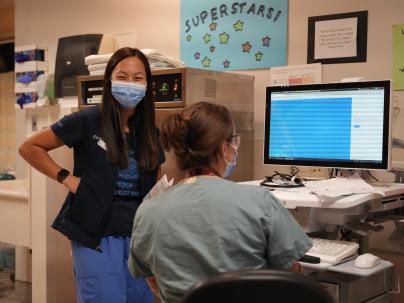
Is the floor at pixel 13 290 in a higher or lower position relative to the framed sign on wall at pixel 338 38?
lower

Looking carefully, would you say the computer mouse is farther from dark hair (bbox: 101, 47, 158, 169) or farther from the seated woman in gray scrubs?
dark hair (bbox: 101, 47, 158, 169)

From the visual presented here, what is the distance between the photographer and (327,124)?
7.11ft

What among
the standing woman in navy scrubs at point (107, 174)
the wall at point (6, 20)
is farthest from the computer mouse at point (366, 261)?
the wall at point (6, 20)

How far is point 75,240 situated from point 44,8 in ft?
8.23

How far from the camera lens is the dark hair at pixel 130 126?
1.99 m

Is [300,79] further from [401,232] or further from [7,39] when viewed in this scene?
[7,39]

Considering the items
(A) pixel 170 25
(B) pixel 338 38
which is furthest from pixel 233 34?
(B) pixel 338 38

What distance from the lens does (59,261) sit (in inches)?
111

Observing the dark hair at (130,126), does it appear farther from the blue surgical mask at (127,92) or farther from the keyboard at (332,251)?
the keyboard at (332,251)

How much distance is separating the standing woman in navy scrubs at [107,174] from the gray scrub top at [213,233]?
751mm

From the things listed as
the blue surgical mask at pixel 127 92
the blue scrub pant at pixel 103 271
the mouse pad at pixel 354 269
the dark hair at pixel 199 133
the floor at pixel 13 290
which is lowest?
the floor at pixel 13 290

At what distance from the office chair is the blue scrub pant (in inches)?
41.2

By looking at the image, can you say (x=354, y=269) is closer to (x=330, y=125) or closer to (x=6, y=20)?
(x=330, y=125)

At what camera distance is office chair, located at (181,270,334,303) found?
96 cm
